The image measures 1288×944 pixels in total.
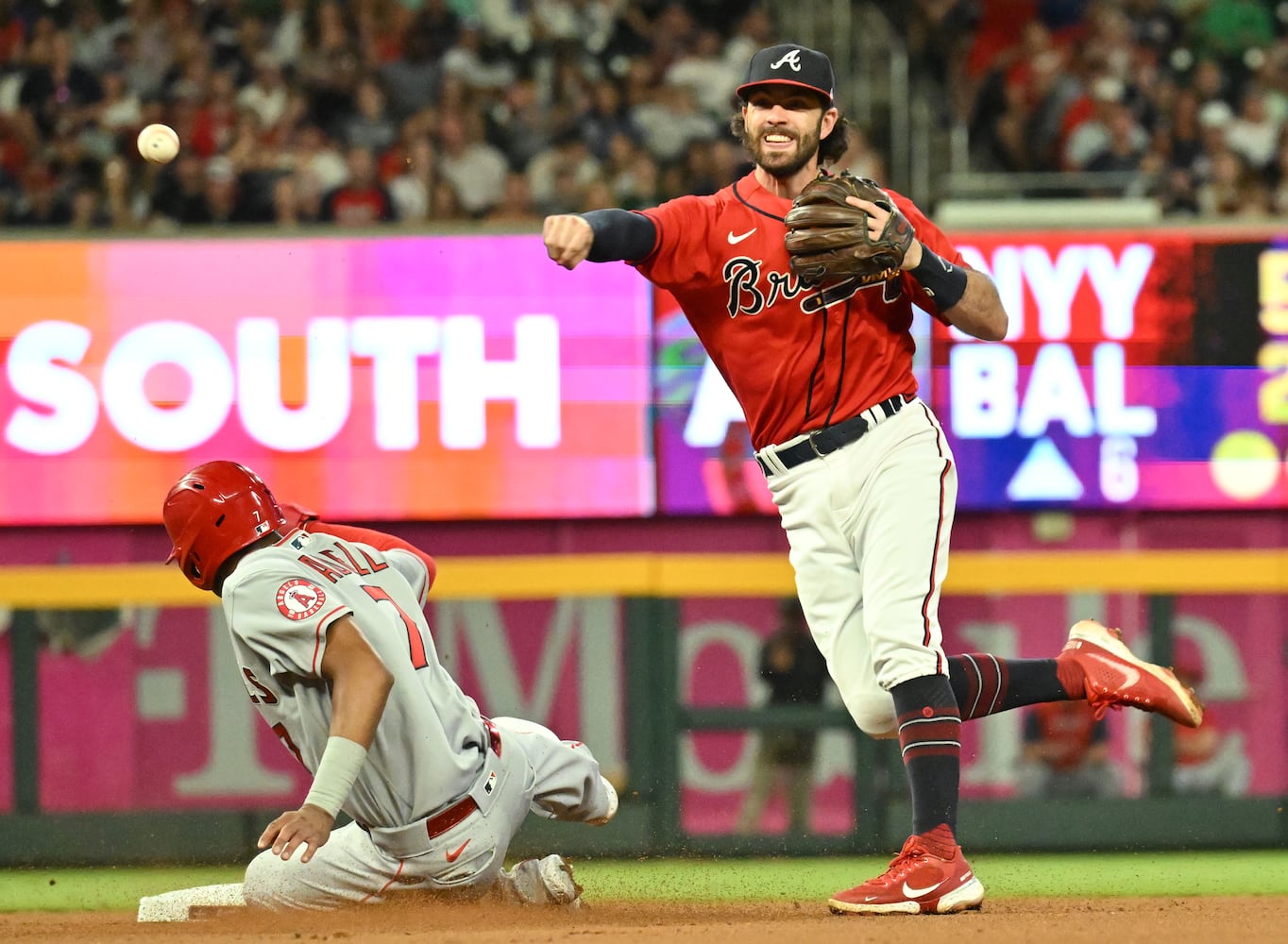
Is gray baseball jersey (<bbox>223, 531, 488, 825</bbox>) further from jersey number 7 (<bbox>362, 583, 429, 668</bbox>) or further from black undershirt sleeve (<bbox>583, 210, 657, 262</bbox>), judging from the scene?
black undershirt sleeve (<bbox>583, 210, 657, 262</bbox>)

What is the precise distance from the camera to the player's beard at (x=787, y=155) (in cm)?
432

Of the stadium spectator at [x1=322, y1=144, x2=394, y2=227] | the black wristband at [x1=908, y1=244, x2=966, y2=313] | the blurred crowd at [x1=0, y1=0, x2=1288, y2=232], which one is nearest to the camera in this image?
the black wristband at [x1=908, y1=244, x2=966, y2=313]

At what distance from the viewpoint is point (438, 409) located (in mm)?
6949

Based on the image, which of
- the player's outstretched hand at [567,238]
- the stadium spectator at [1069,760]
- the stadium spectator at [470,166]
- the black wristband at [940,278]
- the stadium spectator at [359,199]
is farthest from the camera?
the stadium spectator at [470,166]

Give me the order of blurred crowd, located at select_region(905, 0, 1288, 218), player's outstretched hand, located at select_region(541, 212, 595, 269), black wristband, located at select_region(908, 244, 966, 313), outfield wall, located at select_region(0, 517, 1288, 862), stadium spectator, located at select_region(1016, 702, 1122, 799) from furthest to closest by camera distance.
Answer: blurred crowd, located at select_region(905, 0, 1288, 218) → stadium spectator, located at select_region(1016, 702, 1122, 799) → outfield wall, located at select_region(0, 517, 1288, 862) → black wristband, located at select_region(908, 244, 966, 313) → player's outstretched hand, located at select_region(541, 212, 595, 269)

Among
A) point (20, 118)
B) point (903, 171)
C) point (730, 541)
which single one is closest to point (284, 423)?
point (730, 541)

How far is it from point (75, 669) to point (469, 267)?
2181 millimetres

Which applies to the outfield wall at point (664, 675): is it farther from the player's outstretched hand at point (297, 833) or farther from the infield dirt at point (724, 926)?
the player's outstretched hand at point (297, 833)

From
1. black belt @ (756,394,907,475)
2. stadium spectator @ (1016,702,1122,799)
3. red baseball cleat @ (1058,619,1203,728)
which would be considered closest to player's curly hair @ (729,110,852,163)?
black belt @ (756,394,907,475)

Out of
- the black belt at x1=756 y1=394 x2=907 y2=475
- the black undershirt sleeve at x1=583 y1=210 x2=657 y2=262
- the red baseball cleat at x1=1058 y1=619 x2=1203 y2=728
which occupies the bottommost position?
the red baseball cleat at x1=1058 y1=619 x2=1203 y2=728

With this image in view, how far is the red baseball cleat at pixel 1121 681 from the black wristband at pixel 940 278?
→ 3.08 feet

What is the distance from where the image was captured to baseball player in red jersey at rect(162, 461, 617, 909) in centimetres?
396

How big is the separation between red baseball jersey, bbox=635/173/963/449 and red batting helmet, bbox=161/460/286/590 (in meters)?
1.09

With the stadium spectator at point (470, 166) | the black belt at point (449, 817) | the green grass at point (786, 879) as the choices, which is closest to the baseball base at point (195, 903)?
the black belt at point (449, 817)
